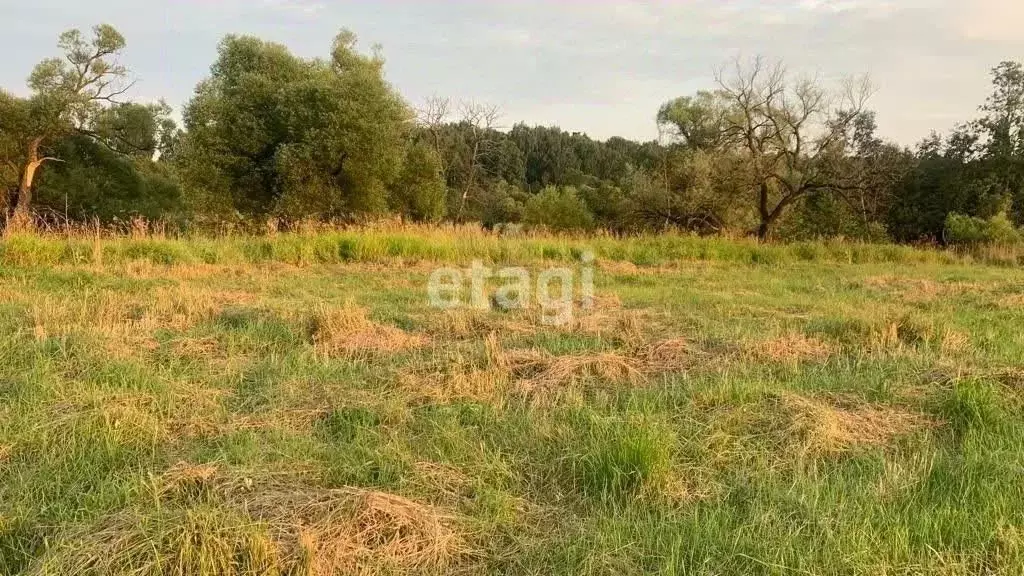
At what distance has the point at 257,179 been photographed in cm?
2277

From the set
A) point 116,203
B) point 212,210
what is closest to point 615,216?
point 212,210

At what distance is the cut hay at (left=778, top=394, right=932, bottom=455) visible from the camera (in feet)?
11.6

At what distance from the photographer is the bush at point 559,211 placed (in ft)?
115

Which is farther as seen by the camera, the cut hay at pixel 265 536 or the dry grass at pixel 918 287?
the dry grass at pixel 918 287

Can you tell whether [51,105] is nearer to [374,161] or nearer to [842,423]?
[374,161]

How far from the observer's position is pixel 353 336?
228 inches

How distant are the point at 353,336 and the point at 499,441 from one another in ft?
8.49

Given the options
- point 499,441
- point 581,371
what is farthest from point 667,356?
point 499,441

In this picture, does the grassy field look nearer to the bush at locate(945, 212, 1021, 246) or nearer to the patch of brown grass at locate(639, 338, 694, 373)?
the patch of brown grass at locate(639, 338, 694, 373)

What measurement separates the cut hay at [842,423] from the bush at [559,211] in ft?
99.9

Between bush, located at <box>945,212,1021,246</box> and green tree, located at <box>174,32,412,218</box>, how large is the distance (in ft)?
64.8

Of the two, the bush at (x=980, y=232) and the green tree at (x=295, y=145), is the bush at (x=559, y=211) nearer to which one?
the green tree at (x=295, y=145)

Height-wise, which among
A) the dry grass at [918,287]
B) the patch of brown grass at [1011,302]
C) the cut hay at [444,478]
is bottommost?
the cut hay at [444,478]

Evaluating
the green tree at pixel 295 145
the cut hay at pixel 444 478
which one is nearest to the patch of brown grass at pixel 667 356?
the cut hay at pixel 444 478
